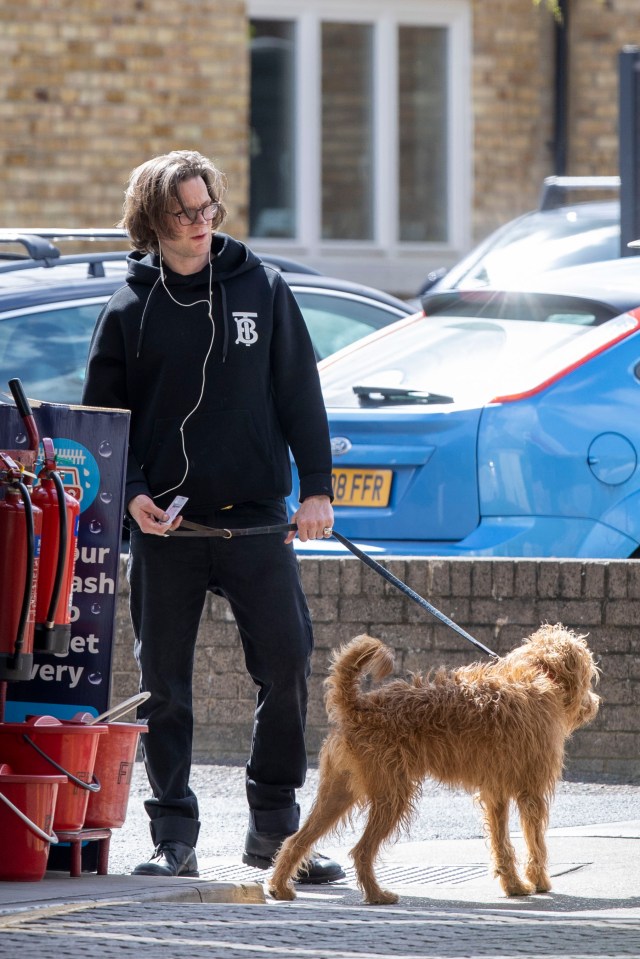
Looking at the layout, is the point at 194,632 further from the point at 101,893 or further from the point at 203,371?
the point at 101,893

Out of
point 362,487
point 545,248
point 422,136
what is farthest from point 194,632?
point 422,136

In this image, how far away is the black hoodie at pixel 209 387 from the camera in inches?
207

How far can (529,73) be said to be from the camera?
1620 cm

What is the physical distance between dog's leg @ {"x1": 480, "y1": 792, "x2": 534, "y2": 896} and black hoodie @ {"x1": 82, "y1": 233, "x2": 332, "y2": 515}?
1054mm

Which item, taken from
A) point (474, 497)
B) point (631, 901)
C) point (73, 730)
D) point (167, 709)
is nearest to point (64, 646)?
point (73, 730)

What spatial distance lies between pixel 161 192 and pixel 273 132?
11.1 metres

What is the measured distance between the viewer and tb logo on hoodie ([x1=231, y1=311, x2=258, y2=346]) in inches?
208

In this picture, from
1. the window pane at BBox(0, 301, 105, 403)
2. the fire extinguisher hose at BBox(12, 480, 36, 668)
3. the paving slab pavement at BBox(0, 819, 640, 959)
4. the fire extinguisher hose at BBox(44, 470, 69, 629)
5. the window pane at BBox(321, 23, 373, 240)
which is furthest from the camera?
the window pane at BBox(321, 23, 373, 240)

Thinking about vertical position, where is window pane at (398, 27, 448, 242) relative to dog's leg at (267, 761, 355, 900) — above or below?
above

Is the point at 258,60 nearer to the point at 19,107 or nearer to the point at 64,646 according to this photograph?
the point at 19,107

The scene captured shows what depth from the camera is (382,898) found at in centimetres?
497

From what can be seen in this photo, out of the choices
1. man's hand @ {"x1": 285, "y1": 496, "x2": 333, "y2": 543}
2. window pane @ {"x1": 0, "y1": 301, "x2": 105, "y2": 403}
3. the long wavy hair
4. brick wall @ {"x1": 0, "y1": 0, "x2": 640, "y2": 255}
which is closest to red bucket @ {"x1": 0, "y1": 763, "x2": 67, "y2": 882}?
man's hand @ {"x1": 285, "y1": 496, "x2": 333, "y2": 543}

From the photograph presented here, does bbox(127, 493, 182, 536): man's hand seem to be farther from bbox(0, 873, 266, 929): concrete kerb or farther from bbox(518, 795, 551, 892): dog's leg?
bbox(518, 795, 551, 892): dog's leg

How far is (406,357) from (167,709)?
2.89m
